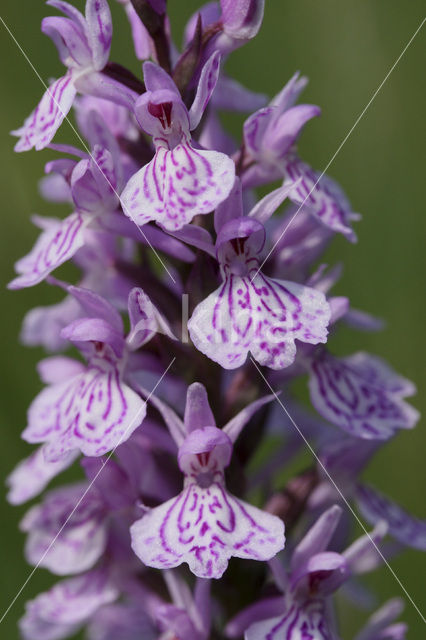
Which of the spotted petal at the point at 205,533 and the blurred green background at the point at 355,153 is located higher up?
the spotted petal at the point at 205,533

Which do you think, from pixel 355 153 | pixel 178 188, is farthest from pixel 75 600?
pixel 355 153

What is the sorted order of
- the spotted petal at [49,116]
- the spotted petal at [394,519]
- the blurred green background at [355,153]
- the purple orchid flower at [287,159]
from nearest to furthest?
1. the spotted petal at [49,116]
2. the purple orchid flower at [287,159]
3. the spotted petal at [394,519]
4. the blurred green background at [355,153]

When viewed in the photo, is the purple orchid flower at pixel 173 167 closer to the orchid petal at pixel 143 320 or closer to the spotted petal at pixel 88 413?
the orchid petal at pixel 143 320

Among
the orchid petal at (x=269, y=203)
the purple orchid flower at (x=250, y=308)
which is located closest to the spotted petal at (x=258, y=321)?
the purple orchid flower at (x=250, y=308)

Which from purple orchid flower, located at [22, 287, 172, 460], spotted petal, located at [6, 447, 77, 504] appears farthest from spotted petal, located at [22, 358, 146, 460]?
spotted petal, located at [6, 447, 77, 504]

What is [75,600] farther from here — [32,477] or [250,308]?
[250,308]
